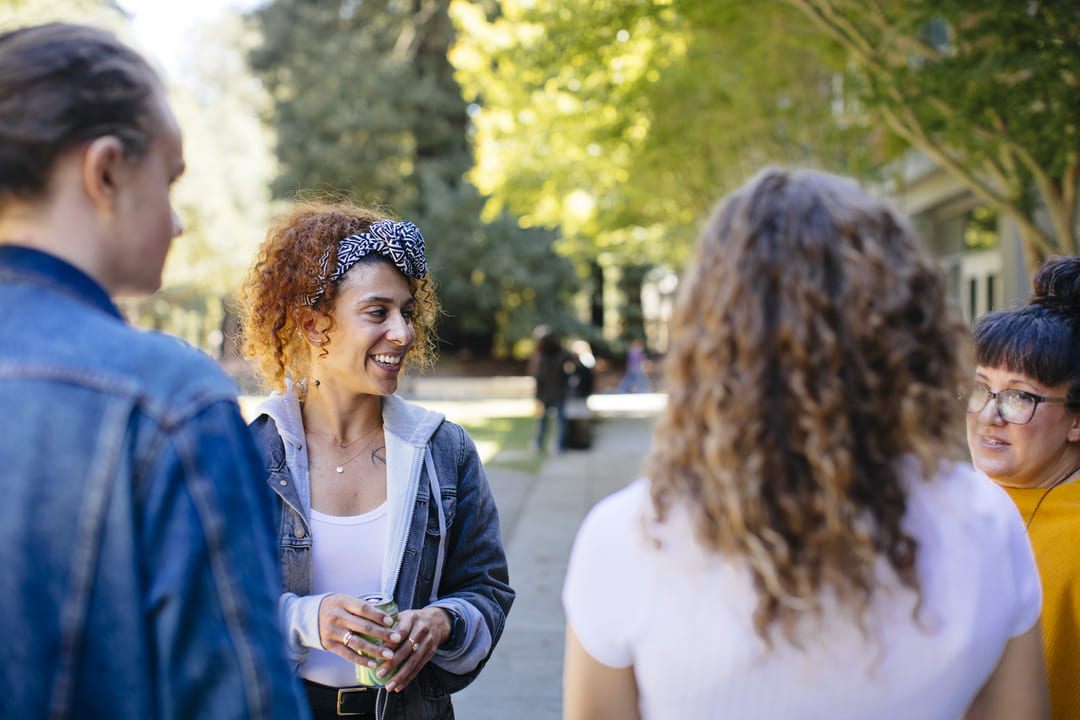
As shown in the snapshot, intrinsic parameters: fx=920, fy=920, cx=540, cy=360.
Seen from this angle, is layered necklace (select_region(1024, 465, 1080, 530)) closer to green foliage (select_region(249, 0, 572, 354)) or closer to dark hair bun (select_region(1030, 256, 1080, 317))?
dark hair bun (select_region(1030, 256, 1080, 317))

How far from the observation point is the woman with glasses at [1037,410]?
2.16 m

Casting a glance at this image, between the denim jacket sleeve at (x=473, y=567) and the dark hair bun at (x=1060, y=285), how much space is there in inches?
58.5

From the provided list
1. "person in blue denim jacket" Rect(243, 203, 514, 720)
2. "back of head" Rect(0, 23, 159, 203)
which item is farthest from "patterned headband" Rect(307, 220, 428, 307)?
"back of head" Rect(0, 23, 159, 203)

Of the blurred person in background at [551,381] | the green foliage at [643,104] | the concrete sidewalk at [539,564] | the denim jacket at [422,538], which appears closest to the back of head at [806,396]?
the concrete sidewalk at [539,564]

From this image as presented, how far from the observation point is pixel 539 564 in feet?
24.8

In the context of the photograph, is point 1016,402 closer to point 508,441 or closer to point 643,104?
point 643,104

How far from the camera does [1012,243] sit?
43.1ft

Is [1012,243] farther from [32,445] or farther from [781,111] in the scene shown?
[32,445]

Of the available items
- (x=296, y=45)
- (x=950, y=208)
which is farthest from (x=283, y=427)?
(x=296, y=45)

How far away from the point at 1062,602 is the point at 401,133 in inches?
1109

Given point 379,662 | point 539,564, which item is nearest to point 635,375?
point 539,564

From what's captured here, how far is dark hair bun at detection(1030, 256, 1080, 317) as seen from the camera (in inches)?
88.2

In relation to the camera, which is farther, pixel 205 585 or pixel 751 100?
pixel 751 100

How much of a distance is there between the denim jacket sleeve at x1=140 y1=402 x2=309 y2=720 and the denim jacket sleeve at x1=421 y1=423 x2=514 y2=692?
1135 mm
